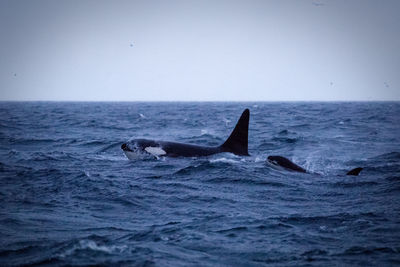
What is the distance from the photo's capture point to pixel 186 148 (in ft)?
50.3

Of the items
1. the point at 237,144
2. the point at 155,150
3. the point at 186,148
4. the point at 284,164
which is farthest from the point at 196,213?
the point at 237,144

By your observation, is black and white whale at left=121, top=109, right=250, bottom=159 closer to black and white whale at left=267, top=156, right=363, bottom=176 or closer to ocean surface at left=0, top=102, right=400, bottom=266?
ocean surface at left=0, top=102, right=400, bottom=266

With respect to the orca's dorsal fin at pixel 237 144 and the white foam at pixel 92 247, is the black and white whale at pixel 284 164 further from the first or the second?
the white foam at pixel 92 247

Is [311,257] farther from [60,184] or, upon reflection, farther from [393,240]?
[60,184]

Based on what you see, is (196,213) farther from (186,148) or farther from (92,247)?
(186,148)

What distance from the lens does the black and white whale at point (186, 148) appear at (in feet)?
49.0

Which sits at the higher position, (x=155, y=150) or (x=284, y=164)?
(x=155, y=150)

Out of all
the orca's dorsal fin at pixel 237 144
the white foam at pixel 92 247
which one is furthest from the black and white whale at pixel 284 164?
the white foam at pixel 92 247

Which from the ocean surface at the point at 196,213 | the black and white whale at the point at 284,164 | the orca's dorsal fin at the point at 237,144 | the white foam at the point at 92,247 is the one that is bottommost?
the ocean surface at the point at 196,213

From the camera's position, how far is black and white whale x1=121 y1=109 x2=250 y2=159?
14.9 metres

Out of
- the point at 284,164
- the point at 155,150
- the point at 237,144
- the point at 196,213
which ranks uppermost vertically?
the point at 237,144

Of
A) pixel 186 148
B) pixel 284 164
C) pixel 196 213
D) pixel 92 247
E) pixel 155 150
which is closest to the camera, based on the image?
pixel 92 247

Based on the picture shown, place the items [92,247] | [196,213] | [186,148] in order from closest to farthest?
1. [92,247]
2. [196,213]
3. [186,148]

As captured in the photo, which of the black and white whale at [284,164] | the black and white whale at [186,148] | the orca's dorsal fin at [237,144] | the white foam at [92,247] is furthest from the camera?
the orca's dorsal fin at [237,144]
